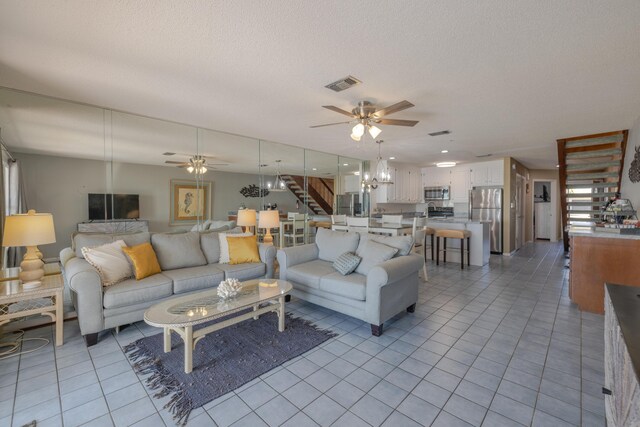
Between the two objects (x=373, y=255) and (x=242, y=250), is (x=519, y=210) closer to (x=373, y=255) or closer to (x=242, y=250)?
(x=373, y=255)

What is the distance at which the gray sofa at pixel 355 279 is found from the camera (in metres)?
2.72

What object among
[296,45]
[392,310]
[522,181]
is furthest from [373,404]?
[522,181]

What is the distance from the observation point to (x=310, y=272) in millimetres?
3342

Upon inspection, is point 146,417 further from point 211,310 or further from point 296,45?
point 296,45

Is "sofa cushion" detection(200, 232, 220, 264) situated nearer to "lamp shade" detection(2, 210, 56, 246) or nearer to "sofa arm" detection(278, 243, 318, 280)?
"sofa arm" detection(278, 243, 318, 280)

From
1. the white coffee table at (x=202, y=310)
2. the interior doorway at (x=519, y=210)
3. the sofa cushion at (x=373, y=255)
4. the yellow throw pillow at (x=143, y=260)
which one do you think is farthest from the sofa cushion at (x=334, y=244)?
the interior doorway at (x=519, y=210)

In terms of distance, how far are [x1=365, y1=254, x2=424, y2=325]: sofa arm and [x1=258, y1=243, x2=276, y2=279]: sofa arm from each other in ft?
5.35

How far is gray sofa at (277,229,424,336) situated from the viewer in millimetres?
2723

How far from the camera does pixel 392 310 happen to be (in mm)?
2869

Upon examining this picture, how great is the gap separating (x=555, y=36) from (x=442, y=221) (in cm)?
464

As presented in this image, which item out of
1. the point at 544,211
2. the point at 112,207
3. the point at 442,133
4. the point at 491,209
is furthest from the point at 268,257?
the point at 544,211

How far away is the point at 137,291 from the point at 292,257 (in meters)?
1.72

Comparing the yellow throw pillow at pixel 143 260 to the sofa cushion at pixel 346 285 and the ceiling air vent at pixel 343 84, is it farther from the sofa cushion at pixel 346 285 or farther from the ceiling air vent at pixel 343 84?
the ceiling air vent at pixel 343 84

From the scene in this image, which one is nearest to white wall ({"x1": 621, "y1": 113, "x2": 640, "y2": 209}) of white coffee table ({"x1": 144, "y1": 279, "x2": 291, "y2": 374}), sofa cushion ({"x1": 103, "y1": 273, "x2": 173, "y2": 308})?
white coffee table ({"x1": 144, "y1": 279, "x2": 291, "y2": 374})
